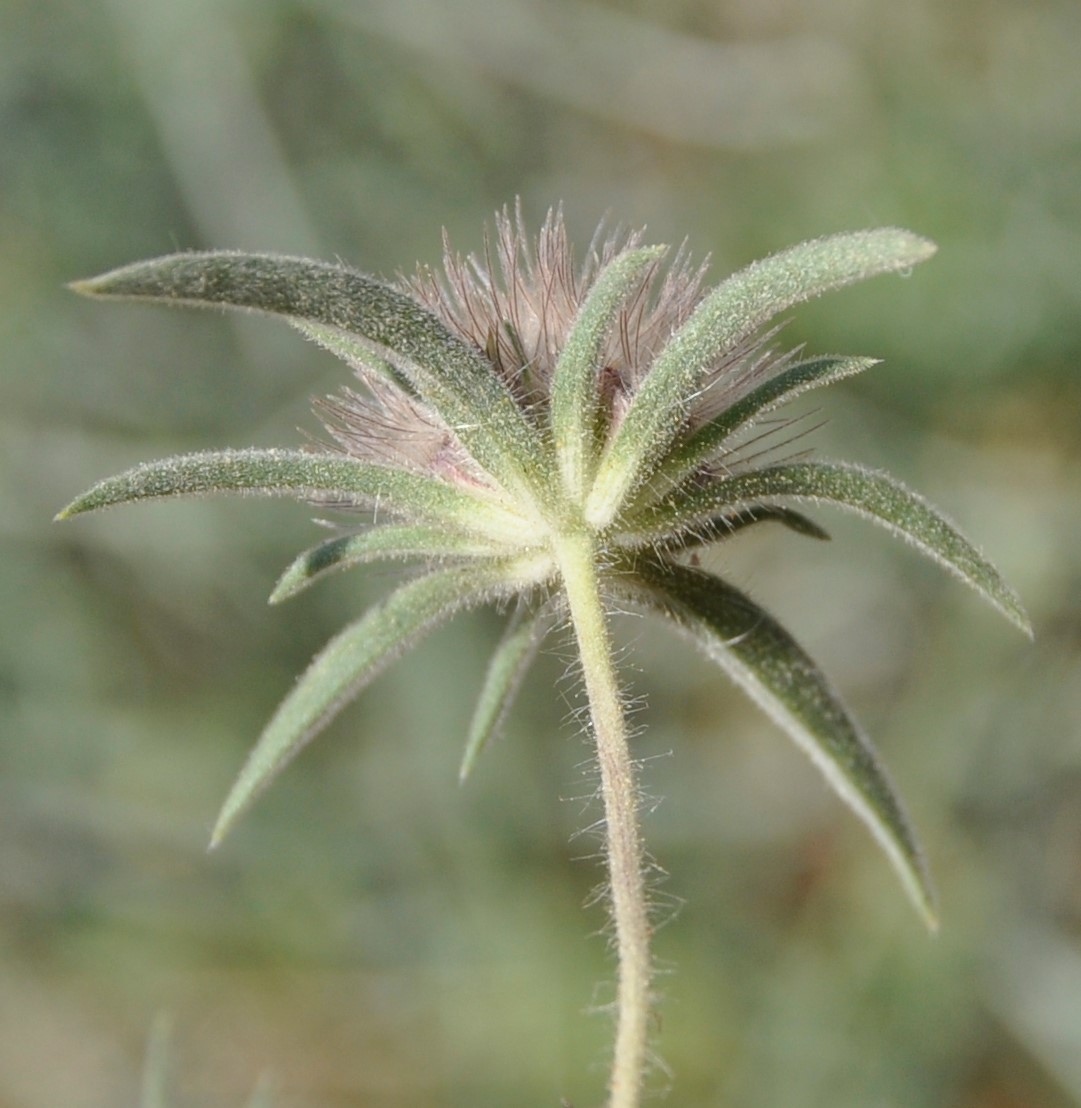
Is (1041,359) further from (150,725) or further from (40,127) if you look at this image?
(40,127)

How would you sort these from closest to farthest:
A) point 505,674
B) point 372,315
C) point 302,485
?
point 372,315 < point 302,485 < point 505,674

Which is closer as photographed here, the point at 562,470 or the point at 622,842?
the point at 622,842

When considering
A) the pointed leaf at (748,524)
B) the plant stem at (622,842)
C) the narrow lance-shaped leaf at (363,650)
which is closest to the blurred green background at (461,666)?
the pointed leaf at (748,524)

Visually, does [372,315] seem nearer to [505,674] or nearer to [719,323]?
[719,323]

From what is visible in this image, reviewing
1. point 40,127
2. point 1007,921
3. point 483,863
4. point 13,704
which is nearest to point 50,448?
point 13,704

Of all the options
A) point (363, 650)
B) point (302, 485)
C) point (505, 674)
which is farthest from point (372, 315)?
point (505, 674)

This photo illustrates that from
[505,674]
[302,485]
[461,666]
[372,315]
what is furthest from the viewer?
[461,666]

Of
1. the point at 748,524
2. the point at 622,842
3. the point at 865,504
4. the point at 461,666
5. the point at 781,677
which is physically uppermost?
the point at 461,666

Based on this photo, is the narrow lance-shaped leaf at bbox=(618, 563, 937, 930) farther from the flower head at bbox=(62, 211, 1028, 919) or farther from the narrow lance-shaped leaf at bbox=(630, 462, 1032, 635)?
the narrow lance-shaped leaf at bbox=(630, 462, 1032, 635)
